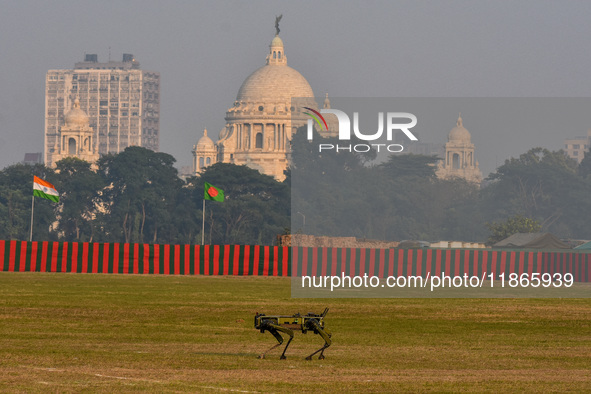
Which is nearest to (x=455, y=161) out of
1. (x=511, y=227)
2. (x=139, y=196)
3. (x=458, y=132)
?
(x=511, y=227)

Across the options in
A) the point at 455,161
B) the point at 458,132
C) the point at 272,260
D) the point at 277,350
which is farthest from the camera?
the point at 455,161

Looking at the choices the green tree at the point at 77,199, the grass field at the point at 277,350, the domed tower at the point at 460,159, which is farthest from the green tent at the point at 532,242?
the green tree at the point at 77,199

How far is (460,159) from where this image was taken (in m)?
62.4

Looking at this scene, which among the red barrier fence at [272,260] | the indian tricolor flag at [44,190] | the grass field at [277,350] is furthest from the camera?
the indian tricolor flag at [44,190]

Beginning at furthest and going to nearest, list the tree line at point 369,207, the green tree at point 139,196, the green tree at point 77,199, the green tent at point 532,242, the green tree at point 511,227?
the green tree at point 77,199 < the green tree at point 139,196 < the green tent at point 532,242 < the green tree at point 511,227 < the tree line at point 369,207

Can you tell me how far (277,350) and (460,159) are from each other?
135 ft

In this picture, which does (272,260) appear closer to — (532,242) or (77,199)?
(532,242)

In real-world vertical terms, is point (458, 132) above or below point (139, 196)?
below

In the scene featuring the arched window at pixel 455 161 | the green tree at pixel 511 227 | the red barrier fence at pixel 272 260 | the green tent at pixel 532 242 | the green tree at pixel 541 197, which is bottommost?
the red barrier fence at pixel 272 260

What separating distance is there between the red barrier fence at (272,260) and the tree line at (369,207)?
1381mm

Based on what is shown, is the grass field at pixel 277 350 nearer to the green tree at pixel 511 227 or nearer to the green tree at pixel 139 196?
the green tree at pixel 511 227

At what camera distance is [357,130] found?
1593 inches

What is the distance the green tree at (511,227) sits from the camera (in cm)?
5444

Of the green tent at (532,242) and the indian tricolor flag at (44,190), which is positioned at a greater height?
the indian tricolor flag at (44,190)
